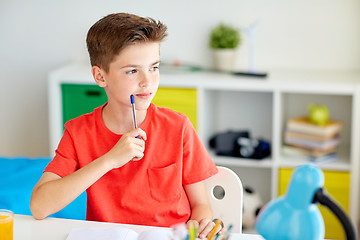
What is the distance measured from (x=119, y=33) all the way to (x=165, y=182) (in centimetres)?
40

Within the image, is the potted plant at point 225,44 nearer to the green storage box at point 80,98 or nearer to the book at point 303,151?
the book at point 303,151

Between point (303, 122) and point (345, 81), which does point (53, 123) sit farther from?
point (345, 81)

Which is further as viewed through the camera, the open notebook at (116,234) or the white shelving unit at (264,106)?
the white shelving unit at (264,106)

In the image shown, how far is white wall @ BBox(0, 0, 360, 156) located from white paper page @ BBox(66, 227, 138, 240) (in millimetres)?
2040

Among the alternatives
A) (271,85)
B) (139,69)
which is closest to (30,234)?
(139,69)

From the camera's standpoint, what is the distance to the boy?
1.34m

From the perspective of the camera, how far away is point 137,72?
1.35 metres

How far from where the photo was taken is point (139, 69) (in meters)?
1.35

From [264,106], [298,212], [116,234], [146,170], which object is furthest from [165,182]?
[264,106]

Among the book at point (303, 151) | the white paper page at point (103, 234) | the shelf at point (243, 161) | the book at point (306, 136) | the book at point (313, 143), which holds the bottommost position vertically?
the shelf at point (243, 161)

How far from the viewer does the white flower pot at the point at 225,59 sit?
9.74 ft

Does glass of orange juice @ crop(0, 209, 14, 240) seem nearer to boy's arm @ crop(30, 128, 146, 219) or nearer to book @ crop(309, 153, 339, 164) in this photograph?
boy's arm @ crop(30, 128, 146, 219)

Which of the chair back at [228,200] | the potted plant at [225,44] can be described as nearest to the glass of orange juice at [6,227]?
the chair back at [228,200]

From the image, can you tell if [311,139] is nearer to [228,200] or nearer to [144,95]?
[228,200]
